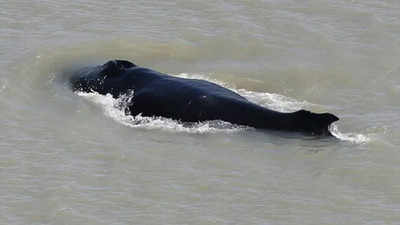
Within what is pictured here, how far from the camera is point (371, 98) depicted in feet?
79.6

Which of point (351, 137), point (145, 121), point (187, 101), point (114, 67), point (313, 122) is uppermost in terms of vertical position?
point (114, 67)

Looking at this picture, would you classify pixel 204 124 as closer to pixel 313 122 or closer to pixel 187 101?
pixel 187 101

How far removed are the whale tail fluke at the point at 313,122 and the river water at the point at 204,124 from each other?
0.29 meters

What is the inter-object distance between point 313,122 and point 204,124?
7.87 feet

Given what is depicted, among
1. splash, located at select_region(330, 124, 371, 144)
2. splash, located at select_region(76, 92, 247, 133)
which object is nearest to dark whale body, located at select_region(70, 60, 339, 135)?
splash, located at select_region(76, 92, 247, 133)

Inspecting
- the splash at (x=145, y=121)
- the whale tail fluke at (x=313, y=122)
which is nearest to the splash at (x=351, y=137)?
the whale tail fluke at (x=313, y=122)

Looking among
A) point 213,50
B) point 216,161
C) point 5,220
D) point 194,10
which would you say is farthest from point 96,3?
point 5,220

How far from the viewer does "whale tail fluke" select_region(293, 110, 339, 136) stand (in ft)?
69.8

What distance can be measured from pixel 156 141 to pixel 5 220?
4671 mm

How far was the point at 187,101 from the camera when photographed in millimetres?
22641

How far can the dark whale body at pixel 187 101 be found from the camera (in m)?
21.6

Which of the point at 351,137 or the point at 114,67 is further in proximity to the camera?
the point at 114,67

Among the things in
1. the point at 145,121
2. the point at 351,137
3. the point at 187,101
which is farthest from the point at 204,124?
the point at 351,137

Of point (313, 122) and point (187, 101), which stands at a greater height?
point (187, 101)
